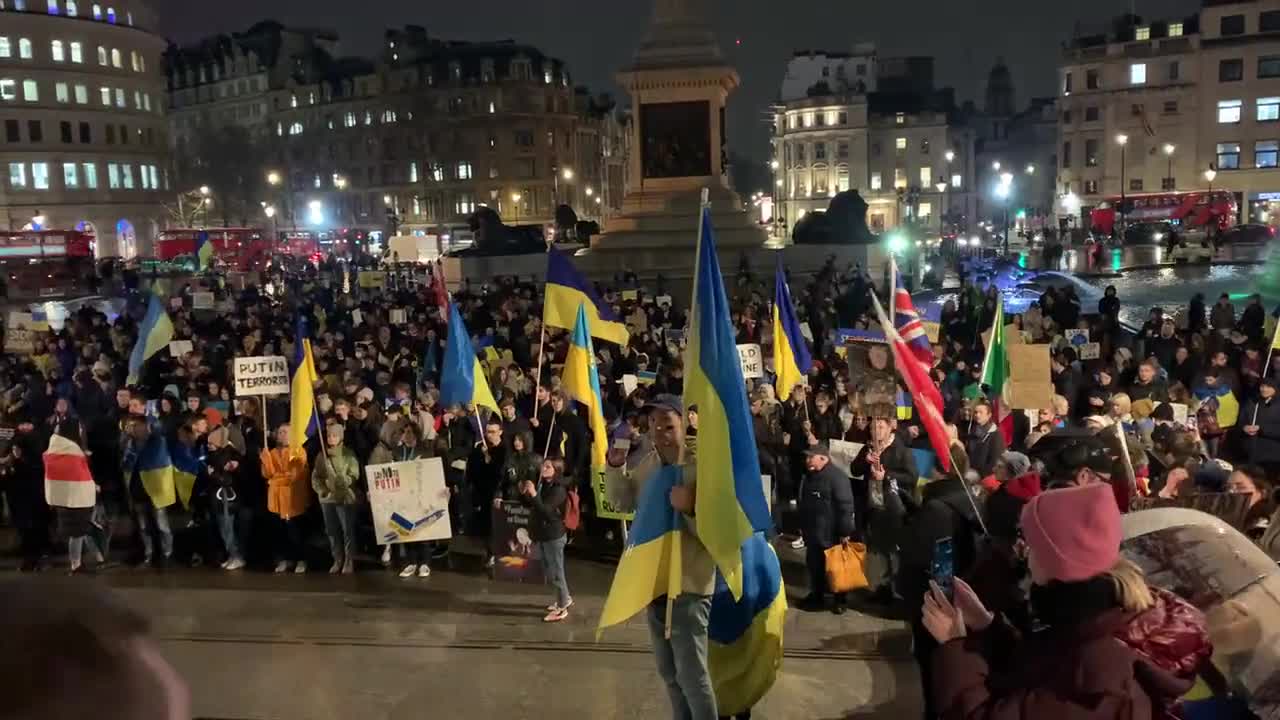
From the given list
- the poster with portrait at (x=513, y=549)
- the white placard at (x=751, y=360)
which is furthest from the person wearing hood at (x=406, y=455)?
the white placard at (x=751, y=360)

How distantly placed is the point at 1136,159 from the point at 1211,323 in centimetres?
6815

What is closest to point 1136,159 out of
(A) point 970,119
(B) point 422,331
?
A: (A) point 970,119

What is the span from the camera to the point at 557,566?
358 inches

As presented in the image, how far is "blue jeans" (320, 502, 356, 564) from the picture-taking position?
10.5 metres

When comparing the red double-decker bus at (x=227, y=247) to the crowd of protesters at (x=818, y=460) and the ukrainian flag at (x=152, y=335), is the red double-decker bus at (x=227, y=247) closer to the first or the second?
the crowd of protesters at (x=818, y=460)

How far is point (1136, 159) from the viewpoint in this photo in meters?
78.6

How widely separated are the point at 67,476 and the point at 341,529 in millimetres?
2880

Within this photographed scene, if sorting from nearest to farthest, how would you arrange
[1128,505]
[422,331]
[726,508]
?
→ [726,508] → [1128,505] → [422,331]

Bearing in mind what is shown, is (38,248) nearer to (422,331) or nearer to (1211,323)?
(422,331)

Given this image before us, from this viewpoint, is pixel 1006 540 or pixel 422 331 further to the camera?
pixel 422 331

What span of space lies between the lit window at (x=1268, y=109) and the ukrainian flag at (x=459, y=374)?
7799cm

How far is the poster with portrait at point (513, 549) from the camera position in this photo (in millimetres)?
9711

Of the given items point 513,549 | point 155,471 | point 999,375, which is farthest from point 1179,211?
point 155,471

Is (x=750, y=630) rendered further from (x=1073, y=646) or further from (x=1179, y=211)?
(x=1179, y=211)
